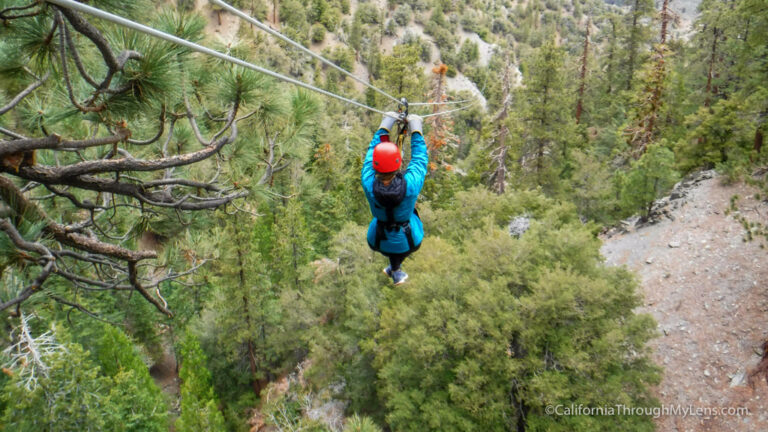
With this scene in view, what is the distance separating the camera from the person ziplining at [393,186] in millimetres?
3322

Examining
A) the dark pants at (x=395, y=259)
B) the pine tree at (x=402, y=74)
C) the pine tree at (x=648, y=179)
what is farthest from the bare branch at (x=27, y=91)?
the pine tree at (x=402, y=74)

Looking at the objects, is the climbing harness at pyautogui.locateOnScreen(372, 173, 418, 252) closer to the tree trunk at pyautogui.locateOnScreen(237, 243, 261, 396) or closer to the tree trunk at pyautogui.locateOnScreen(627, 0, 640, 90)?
the tree trunk at pyautogui.locateOnScreen(237, 243, 261, 396)

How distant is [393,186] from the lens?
3389 millimetres

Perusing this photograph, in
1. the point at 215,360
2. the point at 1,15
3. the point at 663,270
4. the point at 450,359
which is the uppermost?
the point at 1,15

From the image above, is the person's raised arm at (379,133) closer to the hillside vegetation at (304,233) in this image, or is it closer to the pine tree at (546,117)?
the hillside vegetation at (304,233)

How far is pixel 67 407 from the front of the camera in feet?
31.2

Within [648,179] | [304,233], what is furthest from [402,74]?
[648,179]

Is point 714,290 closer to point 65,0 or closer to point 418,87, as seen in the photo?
point 65,0

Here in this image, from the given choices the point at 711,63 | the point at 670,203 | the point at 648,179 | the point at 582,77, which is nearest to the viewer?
the point at 648,179

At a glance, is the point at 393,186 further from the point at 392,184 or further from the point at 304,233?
the point at 304,233

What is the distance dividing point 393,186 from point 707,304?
1278cm

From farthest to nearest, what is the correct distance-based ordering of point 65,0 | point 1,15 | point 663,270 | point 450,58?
1. point 450,58
2. point 663,270
3. point 1,15
4. point 65,0

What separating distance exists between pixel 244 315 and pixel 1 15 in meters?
16.4

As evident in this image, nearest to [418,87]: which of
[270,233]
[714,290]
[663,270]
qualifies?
[270,233]
